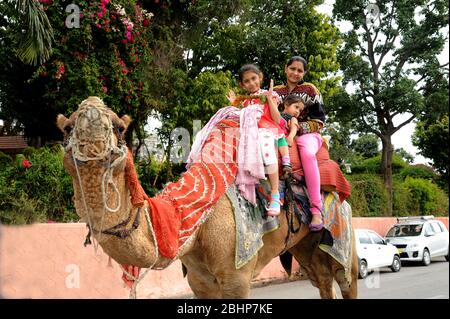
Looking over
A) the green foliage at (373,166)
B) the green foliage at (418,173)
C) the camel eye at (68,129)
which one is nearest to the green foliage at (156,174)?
the camel eye at (68,129)

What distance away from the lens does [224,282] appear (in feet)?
10.9

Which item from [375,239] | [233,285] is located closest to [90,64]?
[233,285]

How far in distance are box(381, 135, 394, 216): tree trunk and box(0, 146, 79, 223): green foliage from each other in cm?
1222

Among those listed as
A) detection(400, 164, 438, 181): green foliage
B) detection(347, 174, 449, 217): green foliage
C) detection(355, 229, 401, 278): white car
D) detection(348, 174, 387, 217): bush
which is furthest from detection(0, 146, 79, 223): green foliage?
detection(400, 164, 438, 181): green foliage

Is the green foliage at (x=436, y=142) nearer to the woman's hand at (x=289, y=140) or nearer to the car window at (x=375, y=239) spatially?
the car window at (x=375, y=239)

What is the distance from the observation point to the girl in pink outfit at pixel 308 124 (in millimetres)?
3977

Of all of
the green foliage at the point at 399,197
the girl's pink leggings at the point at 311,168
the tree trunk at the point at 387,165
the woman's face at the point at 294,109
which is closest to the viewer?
the girl's pink leggings at the point at 311,168

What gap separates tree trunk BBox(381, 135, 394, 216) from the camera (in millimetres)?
18219

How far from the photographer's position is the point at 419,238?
16516 mm

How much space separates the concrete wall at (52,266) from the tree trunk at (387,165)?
12.0 m

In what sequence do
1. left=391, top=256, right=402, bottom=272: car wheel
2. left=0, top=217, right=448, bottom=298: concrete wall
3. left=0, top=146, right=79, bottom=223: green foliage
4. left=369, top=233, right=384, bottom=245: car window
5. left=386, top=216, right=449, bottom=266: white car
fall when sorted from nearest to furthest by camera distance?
left=0, top=217, right=448, bottom=298: concrete wall
left=0, top=146, right=79, bottom=223: green foliage
left=369, top=233, right=384, bottom=245: car window
left=391, top=256, right=402, bottom=272: car wheel
left=386, top=216, right=449, bottom=266: white car

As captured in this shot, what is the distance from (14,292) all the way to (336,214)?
4.46 m

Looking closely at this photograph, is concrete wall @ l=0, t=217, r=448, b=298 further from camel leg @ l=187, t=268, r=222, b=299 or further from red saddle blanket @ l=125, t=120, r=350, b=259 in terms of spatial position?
red saddle blanket @ l=125, t=120, r=350, b=259
